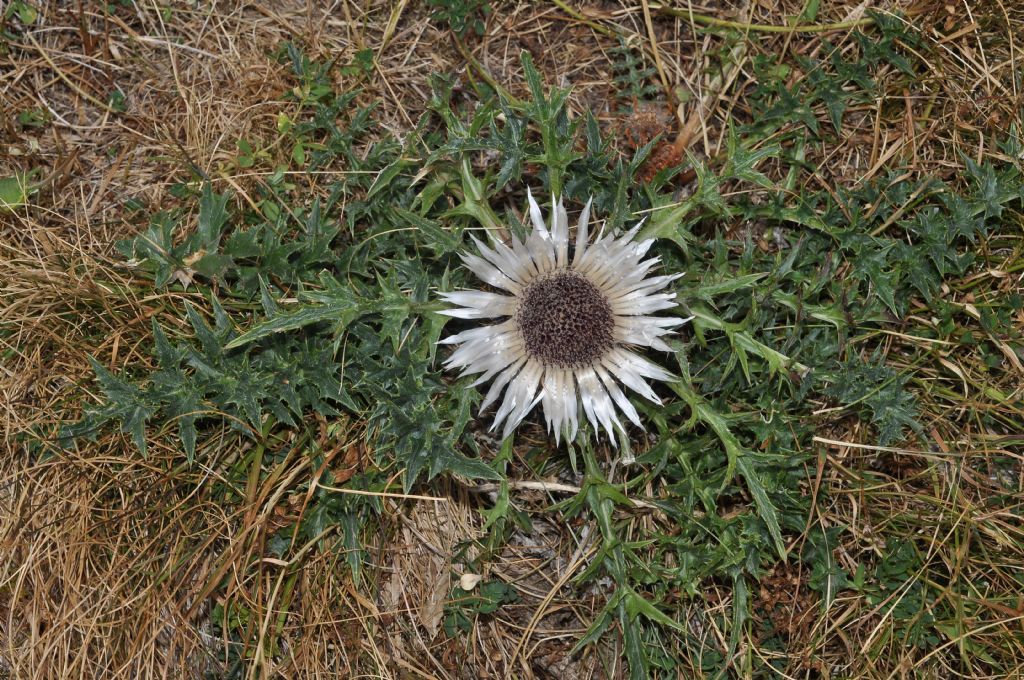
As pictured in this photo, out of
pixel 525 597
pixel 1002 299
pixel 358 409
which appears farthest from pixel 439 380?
pixel 1002 299

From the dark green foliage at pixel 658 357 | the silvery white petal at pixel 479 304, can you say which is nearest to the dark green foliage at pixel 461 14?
the dark green foliage at pixel 658 357

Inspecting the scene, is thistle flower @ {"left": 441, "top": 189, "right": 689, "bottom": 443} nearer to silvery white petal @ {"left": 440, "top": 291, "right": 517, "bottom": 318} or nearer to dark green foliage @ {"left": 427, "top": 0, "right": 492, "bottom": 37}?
silvery white petal @ {"left": 440, "top": 291, "right": 517, "bottom": 318}

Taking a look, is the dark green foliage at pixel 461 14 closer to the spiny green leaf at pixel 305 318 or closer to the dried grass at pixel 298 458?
the dried grass at pixel 298 458

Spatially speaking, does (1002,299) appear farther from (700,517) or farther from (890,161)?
(700,517)

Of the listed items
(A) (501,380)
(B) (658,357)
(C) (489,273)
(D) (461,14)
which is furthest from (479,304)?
(D) (461,14)

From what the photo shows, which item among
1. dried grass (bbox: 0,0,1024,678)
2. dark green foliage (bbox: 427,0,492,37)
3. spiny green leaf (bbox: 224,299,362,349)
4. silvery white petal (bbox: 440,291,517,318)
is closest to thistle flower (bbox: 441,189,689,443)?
silvery white petal (bbox: 440,291,517,318)

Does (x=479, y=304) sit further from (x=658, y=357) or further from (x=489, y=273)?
(x=658, y=357)

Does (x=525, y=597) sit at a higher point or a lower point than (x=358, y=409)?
lower
